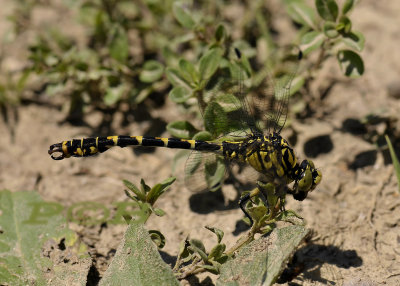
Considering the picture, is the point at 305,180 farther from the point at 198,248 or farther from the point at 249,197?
the point at 198,248

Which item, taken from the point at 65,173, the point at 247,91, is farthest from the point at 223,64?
the point at 65,173

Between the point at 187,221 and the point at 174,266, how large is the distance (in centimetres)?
49

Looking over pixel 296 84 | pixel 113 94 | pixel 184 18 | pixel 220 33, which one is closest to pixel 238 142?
pixel 296 84

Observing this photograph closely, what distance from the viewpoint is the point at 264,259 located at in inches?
91.5

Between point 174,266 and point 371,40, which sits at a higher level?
point 371,40

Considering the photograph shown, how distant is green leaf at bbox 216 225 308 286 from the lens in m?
2.26

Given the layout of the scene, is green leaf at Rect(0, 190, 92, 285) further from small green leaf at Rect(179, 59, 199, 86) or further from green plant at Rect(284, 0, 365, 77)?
green plant at Rect(284, 0, 365, 77)

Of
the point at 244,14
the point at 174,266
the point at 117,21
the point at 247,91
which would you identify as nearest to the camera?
the point at 174,266

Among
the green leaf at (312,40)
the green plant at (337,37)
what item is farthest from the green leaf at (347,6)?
the green leaf at (312,40)

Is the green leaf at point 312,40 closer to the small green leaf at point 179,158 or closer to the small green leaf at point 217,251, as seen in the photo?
the small green leaf at point 179,158

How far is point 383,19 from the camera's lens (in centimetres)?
433

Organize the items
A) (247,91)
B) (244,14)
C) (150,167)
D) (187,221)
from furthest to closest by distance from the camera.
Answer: (244,14) → (150,167) → (247,91) → (187,221)

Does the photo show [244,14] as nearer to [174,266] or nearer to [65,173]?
[65,173]

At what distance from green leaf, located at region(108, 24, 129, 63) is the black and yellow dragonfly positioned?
860 millimetres
